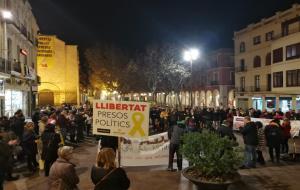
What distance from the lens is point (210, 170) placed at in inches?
299

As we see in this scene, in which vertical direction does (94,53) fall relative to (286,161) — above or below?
above

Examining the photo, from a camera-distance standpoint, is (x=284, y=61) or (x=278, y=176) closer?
(x=278, y=176)

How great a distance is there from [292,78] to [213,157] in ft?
112

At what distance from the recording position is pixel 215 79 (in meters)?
63.2

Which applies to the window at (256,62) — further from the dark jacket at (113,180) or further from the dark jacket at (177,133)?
the dark jacket at (113,180)

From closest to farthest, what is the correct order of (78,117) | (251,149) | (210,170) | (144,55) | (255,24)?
(210,170)
(251,149)
(78,117)
(255,24)
(144,55)

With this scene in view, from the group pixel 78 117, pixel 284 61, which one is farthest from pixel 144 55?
pixel 78 117

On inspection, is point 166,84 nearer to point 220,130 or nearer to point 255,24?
point 255,24

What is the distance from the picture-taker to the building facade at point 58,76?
158ft

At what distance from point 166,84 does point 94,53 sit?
38.0 feet

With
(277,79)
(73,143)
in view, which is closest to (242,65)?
(277,79)

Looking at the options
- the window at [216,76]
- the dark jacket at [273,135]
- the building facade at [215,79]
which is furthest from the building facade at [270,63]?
the dark jacket at [273,135]

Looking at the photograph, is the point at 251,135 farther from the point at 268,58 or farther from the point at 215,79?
the point at 215,79

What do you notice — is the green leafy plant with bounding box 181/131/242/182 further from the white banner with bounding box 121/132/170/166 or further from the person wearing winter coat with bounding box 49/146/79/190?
the white banner with bounding box 121/132/170/166
